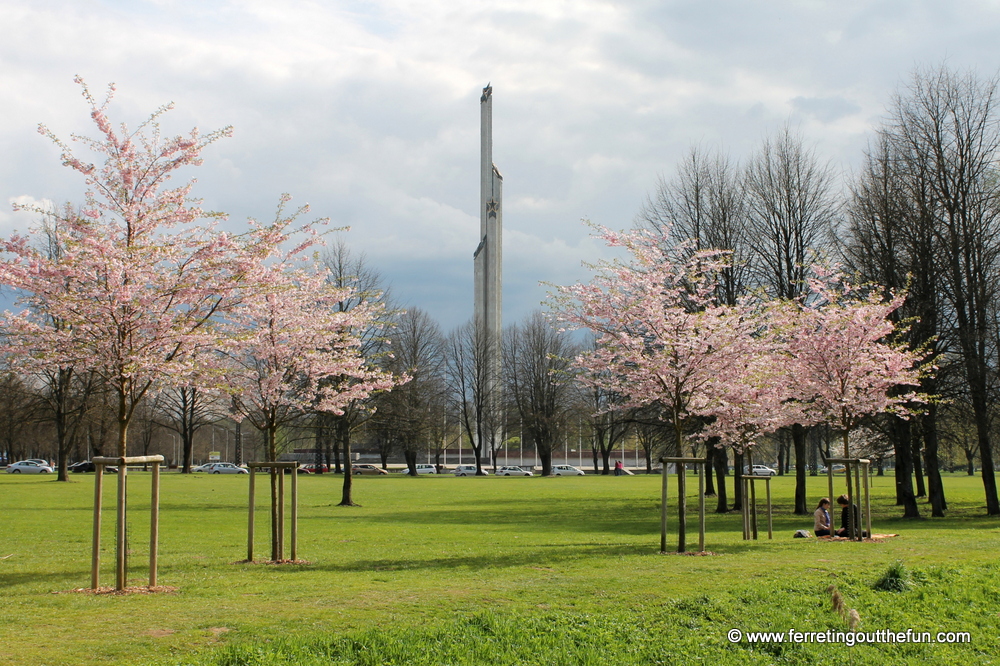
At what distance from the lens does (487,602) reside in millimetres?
8633

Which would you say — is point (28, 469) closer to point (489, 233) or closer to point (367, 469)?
point (367, 469)

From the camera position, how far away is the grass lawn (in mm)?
Answer: 7059

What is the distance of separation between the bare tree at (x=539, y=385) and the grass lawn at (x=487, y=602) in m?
58.5

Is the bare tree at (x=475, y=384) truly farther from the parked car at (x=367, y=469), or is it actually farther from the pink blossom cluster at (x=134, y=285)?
the pink blossom cluster at (x=134, y=285)

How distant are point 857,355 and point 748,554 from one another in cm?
775

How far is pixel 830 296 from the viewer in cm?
2012

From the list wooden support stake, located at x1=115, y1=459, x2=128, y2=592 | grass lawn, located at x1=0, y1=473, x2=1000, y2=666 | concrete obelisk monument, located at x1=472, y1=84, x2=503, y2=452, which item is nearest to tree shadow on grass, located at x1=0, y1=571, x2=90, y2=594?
grass lawn, located at x1=0, y1=473, x2=1000, y2=666

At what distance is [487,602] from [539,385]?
6988 centimetres

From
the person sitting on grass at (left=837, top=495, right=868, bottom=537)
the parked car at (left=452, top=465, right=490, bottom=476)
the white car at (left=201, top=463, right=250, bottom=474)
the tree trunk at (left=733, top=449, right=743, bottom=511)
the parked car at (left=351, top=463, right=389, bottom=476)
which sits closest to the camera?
the person sitting on grass at (left=837, top=495, right=868, bottom=537)

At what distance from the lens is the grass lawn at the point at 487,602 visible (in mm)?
7059

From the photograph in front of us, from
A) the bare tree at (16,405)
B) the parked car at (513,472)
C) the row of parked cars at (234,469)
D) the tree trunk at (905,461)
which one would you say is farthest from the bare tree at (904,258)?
the parked car at (513,472)

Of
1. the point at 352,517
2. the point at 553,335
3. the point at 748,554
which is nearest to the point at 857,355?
the point at 748,554

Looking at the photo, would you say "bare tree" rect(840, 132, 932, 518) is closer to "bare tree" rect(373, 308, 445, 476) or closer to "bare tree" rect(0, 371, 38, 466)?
"bare tree" rect(373, 308, 445, 476)

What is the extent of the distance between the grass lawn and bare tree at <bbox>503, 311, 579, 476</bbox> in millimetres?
58484
